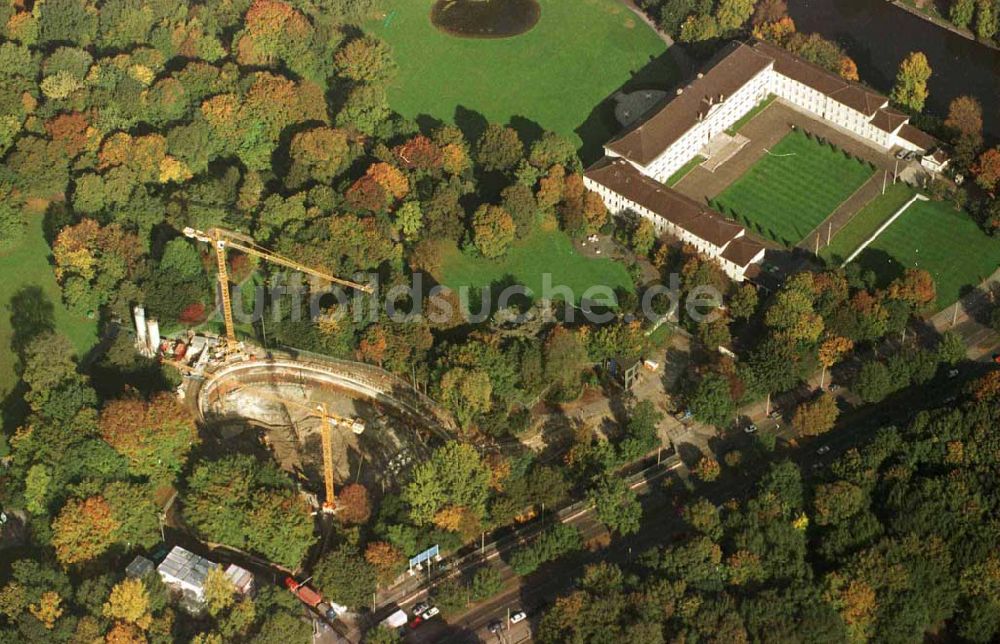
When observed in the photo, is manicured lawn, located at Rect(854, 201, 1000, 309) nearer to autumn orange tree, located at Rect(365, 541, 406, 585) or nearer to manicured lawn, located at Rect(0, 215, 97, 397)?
autumn orange tree, located at Rect(365, 541, 406, 585)

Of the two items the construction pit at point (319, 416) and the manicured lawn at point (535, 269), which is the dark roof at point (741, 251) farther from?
the construction pit at point (319, 416)

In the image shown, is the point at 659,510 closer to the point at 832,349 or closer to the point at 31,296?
the point at 832,349

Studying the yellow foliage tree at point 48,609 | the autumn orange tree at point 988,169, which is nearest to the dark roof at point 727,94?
the autumn orange tree at point 988,169

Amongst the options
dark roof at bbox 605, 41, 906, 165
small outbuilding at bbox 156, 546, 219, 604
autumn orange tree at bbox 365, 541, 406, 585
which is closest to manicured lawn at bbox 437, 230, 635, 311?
dark roof at bbox 605, 41, 906, 165

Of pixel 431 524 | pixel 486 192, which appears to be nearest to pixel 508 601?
pixel 431 524

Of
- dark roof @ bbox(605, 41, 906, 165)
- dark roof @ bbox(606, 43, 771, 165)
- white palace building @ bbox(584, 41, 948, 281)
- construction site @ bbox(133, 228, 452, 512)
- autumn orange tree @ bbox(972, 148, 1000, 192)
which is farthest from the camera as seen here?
dark roof @ bbox(605, 41, 906, 165)
